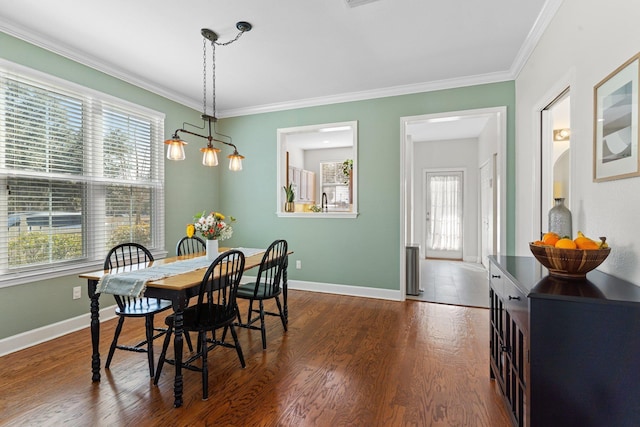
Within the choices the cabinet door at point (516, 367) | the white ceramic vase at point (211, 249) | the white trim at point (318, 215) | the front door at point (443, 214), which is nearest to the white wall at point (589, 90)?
the cabinet door at point (516, 367)

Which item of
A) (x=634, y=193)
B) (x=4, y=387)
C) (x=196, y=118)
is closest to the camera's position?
(x=634, y=193)

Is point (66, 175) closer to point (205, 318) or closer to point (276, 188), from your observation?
point (205, 318)

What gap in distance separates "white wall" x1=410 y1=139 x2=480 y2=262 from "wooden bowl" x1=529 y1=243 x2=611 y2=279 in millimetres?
5966

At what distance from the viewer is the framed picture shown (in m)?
1.42

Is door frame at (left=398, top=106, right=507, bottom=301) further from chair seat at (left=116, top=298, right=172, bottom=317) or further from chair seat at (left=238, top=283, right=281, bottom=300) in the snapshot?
chair seat at (left=116, top=298, right=172, bottom=317)

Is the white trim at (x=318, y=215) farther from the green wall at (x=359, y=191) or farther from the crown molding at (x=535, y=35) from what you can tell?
the crown molding at (x=535, y=35)

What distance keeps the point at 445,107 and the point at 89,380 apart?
14.5 ft

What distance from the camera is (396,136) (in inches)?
163

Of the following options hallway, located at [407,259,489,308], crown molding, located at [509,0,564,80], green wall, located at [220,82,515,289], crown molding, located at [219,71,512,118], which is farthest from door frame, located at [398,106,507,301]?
hallway, located at [407,259,489,308]

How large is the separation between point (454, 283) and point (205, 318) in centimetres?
412

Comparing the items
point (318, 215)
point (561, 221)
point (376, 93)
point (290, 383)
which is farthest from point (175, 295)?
point (376, 93)

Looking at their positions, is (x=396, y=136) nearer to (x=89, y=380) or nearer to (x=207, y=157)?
(x=207, y=157)

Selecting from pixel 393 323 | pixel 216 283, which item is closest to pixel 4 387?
pixel 216 283

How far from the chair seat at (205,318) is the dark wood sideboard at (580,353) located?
5.89 feet
